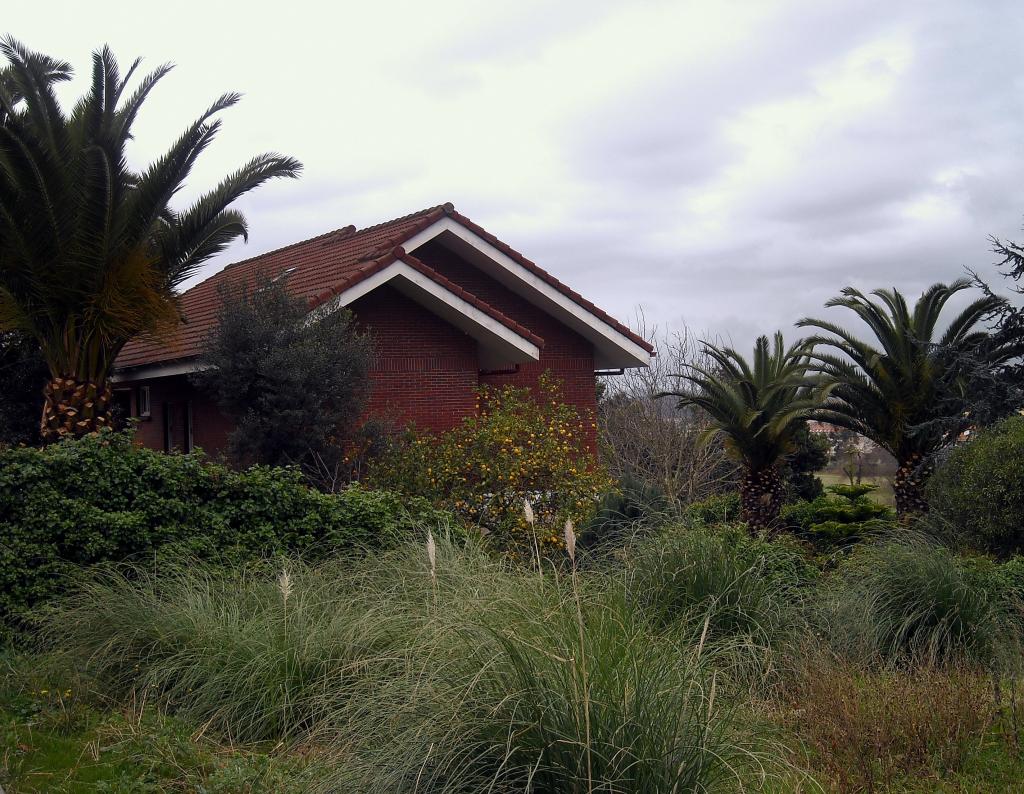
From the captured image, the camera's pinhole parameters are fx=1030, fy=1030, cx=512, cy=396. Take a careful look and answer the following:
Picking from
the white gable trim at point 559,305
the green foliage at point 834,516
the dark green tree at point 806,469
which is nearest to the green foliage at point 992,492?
the green foliage at point 834,516

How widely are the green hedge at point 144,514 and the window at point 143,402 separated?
38.7 feet

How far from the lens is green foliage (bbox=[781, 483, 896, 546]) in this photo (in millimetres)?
16328

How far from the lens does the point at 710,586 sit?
303 inches

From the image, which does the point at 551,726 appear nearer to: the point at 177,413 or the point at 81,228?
the point at 81,228

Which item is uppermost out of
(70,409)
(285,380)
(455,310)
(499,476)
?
(455,310)

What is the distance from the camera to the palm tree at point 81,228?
1246 centimetres

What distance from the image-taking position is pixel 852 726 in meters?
5.50

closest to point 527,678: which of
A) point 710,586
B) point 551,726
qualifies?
point 551,726

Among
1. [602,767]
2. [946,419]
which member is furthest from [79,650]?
[946,419]

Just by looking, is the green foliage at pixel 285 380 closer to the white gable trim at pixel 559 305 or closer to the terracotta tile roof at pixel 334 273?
the terracotta tile roof at pixel 334 273

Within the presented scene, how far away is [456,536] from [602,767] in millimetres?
5593

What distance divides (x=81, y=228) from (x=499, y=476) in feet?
19.6

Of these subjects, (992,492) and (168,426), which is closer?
(992,492)

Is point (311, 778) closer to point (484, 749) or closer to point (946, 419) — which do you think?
point (484, 749)
